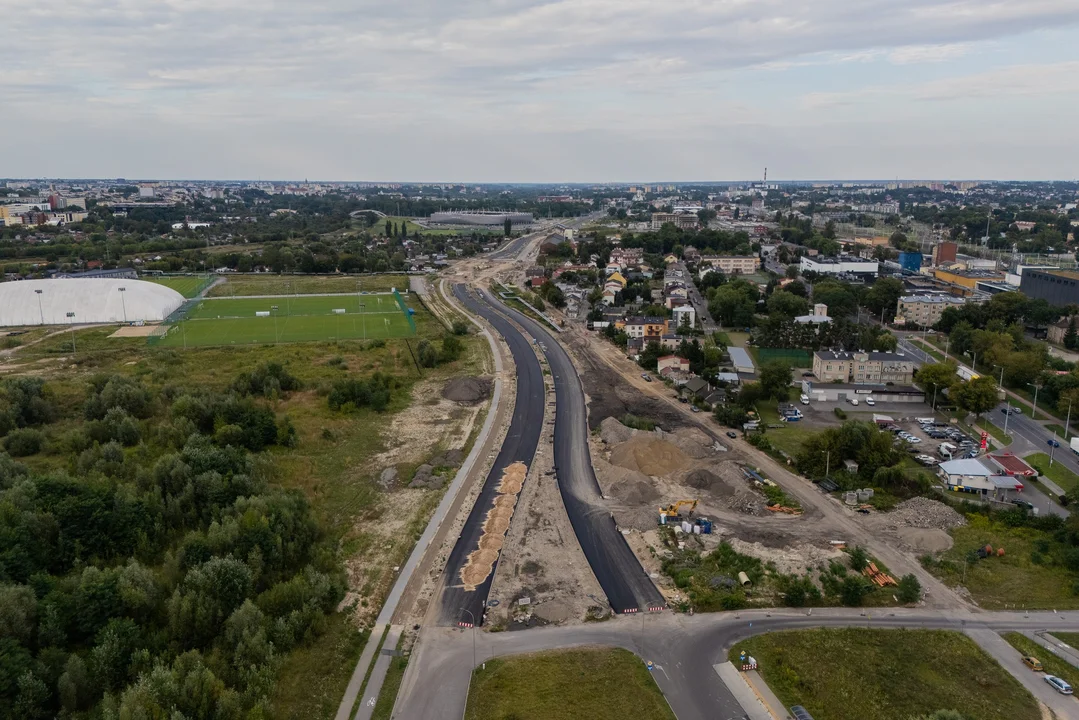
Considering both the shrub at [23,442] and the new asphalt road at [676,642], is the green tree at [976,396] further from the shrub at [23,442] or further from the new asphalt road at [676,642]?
the shrub at [23,442]

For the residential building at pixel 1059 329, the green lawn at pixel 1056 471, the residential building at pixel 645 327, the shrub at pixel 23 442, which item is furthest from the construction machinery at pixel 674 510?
the residential building at pixel 1059 329

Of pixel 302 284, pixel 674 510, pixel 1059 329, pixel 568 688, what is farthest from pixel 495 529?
pixel 302 284

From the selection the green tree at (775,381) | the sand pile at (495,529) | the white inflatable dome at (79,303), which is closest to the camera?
the sand pile at (495,529)

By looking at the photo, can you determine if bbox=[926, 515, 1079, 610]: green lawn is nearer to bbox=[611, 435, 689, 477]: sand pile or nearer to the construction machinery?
the construction machinery

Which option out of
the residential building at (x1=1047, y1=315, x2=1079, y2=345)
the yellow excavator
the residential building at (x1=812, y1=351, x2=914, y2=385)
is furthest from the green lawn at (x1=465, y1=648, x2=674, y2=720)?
the residential building at (x1=1047, y1=315, x2=1079, y2=345)

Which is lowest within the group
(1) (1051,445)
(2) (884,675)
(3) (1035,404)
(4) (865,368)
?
(2) (884,675)

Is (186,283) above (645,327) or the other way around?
above

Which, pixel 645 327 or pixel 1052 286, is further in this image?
pixel 1052 286

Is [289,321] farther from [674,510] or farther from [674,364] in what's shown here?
[674,510]
